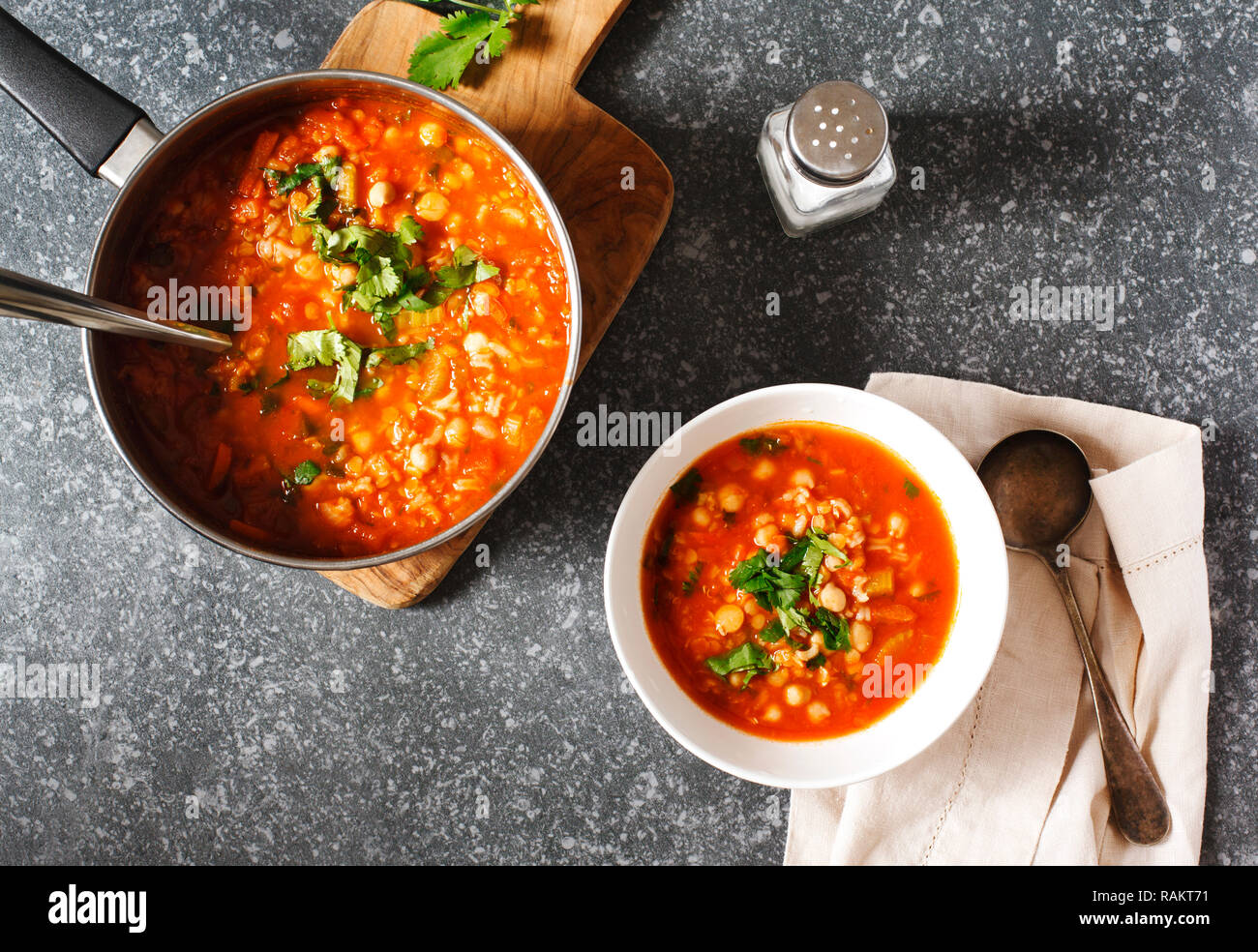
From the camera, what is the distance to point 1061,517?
2840 millimetres

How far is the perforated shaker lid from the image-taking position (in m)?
2.62

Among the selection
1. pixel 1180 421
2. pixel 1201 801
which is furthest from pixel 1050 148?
pixel 1201 801

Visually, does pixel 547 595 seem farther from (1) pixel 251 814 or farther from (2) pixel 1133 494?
(2) pixel 1133 494

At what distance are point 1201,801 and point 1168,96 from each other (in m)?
2.39

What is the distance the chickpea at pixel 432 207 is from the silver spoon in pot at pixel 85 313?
665mm

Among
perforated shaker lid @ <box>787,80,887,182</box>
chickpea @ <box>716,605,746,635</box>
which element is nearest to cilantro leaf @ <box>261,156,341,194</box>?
perforated shaker lid @ <box>787,80,887,182</box>

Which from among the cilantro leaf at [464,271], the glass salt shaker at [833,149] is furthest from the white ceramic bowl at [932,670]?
the cilantro leaf at [464,271]

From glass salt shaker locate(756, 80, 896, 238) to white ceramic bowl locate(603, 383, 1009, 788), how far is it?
61cm

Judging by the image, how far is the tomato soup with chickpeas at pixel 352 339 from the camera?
2539 millimetres

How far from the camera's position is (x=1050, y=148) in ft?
10.0

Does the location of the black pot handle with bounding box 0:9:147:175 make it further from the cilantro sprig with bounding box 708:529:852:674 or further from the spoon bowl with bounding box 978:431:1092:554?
the spoon bowl with bounding box 978:431:1092:554

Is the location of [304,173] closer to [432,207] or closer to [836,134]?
[432,207]

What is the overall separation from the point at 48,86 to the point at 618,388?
70.5 inches

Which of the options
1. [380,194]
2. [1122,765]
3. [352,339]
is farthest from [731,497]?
[1122,765]
